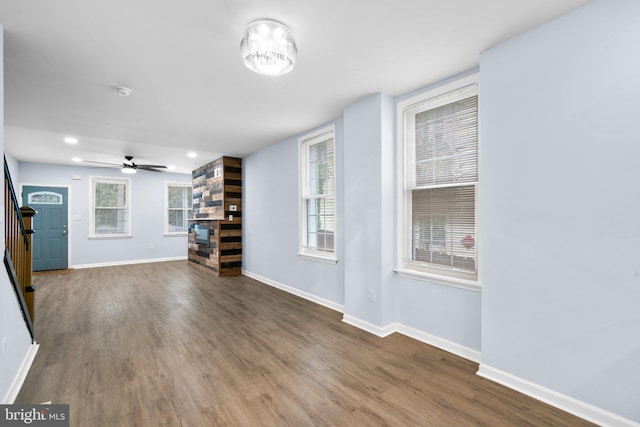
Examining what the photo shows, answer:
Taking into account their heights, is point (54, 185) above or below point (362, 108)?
below

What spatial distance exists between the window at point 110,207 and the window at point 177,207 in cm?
95

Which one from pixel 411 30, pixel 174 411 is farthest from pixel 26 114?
pixel 411 30

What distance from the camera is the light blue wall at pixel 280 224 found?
3.96 meters

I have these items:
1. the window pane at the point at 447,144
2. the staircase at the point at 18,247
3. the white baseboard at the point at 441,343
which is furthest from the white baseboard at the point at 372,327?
the staircase at the point at 18,247

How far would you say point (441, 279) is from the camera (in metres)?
2.77

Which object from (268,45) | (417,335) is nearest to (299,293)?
(417,335)

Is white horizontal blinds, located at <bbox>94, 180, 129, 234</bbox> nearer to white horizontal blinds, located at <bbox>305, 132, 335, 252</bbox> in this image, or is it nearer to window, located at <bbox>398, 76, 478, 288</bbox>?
white horizontal blinds, located at <bbox>305, 132, 335, 252</bbox>

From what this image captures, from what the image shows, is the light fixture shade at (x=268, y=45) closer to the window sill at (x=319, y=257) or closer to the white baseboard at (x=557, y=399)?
the window sill at (x=319, y=257)

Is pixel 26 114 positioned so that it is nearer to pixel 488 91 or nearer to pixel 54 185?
pixel 54 185

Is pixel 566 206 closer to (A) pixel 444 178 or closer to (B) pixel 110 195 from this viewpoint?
(A) pixel 444 178

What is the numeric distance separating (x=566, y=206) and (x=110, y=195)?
918 cm

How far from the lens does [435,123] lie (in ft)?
9.62

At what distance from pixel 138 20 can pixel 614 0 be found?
298 centimetres

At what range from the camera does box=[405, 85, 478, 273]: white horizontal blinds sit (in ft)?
8.76
